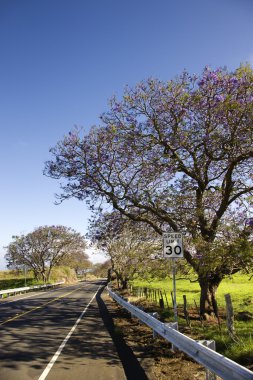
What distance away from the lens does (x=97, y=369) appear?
8.43 m

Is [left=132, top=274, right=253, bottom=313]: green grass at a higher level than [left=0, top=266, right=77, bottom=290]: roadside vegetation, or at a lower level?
higher

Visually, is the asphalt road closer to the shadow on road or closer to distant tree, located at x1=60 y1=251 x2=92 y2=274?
the shadow on road

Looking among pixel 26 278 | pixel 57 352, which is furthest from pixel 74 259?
pixel 57 352

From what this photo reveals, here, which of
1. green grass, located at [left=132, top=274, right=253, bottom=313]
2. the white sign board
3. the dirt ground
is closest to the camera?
the dirt ground

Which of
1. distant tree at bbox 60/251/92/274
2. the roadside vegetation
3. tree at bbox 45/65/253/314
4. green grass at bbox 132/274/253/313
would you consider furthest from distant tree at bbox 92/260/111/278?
tree at bbox 45/65/253/314

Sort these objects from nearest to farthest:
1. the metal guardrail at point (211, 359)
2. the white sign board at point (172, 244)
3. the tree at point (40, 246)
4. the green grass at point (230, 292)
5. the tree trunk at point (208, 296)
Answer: the metal guardrail at point (211, 359), the white sign board at point (172, 244), the tree trunk at point (208, 296), the green grass at point (230, 292), the tree at point (40, 246)

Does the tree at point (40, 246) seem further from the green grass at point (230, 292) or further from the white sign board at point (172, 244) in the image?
the white sign board at point (172, 244)

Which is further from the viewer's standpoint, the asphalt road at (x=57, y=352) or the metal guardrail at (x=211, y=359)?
the asphalt road at (x=57, y=352)

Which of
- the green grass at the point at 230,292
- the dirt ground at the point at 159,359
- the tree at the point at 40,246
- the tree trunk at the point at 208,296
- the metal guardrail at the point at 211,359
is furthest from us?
the tree at the point at 40,246

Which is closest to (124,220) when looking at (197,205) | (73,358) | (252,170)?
(197,205)

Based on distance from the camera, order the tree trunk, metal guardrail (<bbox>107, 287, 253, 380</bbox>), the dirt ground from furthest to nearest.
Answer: the tree trunk → the dirt ground → metal guardrail (<bbox>107, 287, 253, 380</bbox>)

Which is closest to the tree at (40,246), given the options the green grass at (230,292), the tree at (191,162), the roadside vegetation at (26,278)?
the roadside vegetation at (26,278)

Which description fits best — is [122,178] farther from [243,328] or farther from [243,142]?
[243,328]

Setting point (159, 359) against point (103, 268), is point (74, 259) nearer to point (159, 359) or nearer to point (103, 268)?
point (103, 268)
